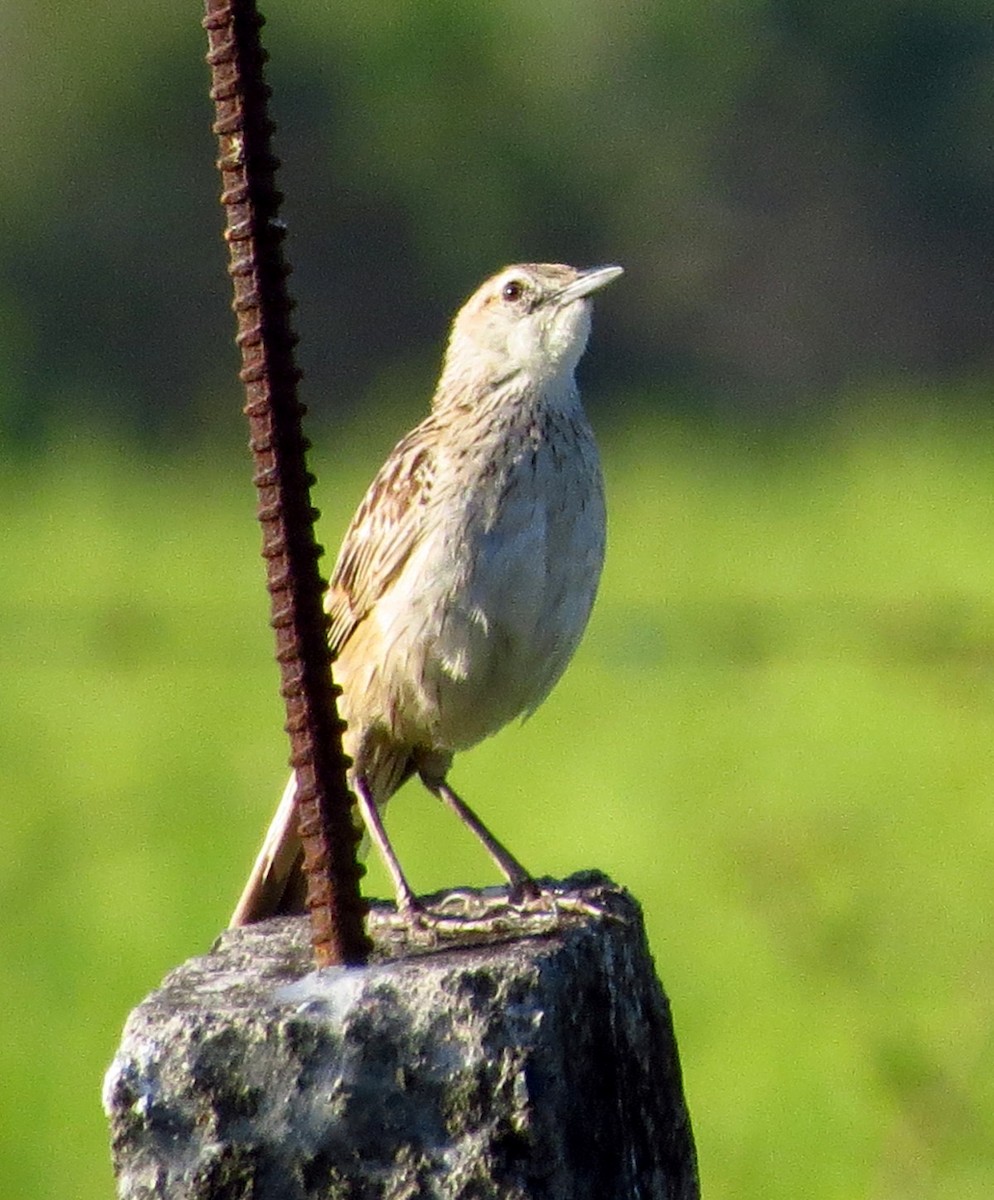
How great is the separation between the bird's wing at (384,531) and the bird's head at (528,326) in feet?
0.75

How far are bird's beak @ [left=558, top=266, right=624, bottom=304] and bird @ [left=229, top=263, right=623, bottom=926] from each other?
2 centimetres

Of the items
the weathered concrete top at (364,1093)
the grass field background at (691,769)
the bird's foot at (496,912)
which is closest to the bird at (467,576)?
the bird's foot at (496,912)

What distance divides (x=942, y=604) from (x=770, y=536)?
214 cm

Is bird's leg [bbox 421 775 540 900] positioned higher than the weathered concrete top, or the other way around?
bird's leg [bbox 421 775 540 900]

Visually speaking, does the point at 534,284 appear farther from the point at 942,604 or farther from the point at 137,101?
the point at 137,101

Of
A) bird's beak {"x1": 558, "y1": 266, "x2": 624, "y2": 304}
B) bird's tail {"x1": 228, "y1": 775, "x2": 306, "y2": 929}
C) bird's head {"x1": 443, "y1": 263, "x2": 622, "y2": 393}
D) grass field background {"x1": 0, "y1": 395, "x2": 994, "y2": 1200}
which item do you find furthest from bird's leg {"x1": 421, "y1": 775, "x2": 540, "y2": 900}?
grass field background {"x1": 0, "y1": 395, "x2": 994, "y2": 1200}

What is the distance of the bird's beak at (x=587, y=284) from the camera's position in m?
5.90

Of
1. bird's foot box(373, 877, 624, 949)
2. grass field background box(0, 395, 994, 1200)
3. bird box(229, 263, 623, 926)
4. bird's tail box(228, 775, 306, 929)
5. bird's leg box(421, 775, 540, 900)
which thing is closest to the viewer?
bird's foot box(373, 877, 624, 949)

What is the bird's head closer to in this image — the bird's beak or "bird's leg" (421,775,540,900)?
the bird's beak

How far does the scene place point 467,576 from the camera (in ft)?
17.5

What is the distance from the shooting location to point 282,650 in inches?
133

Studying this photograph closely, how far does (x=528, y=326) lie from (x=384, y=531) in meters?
0.65

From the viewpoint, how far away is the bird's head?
19.2ft

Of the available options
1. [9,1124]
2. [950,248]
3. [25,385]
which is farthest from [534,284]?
[950,248]
